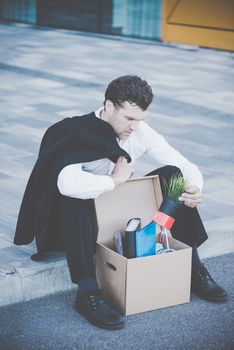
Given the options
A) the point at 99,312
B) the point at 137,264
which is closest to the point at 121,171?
the point at 137,264

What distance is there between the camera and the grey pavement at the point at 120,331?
3443 mm

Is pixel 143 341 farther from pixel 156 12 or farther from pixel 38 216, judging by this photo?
pixel 156 12

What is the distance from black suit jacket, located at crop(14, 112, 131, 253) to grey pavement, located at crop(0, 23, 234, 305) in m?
0.28

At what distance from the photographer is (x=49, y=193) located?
3.73 metres

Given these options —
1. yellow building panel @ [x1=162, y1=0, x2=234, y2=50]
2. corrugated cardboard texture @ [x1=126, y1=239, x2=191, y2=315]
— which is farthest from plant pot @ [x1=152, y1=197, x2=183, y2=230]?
yellow building panel @ [x1=162, y1=0, x2=234, y2=50]

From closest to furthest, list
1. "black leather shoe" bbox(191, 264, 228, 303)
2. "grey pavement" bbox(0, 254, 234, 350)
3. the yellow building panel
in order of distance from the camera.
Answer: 1. "grey pavement" bbox(0, 254, 234, 350)
2. "black leather shoe" bbox(191, 264, 228, 303)
3. the yellow building panel

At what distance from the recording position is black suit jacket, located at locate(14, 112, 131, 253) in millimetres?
3746

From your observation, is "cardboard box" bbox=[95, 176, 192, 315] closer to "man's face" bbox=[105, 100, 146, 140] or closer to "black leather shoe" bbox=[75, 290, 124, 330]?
"black leather shoe" bbox=[75, 290, 124, 330]

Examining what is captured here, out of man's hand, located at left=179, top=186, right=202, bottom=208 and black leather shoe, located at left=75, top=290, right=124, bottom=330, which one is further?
man's hand, located at left=179, top=186, right=202, bottom=208

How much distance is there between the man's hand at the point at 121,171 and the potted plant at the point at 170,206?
227mm

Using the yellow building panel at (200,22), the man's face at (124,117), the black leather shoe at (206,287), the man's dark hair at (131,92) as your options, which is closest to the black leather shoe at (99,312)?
the black leather shoe at (206,287)

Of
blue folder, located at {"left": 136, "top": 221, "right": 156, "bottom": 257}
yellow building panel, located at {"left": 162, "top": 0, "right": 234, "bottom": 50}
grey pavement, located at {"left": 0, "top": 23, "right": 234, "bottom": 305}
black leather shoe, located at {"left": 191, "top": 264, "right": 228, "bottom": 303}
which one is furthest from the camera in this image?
yellow building panel, located at {"left": 162, "top": 0, "right": 234, "bottom": 50}

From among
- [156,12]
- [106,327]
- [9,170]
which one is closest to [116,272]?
[106,327]

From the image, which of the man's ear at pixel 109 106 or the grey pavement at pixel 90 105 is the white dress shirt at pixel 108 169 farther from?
the grey pavement at pixel 90 105
